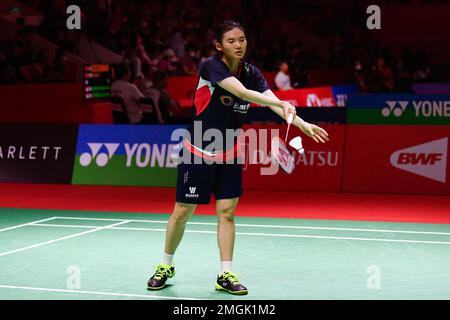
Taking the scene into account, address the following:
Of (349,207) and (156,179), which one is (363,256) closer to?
(349,207)

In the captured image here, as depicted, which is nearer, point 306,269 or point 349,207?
point 306,269

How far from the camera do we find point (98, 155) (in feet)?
40.8

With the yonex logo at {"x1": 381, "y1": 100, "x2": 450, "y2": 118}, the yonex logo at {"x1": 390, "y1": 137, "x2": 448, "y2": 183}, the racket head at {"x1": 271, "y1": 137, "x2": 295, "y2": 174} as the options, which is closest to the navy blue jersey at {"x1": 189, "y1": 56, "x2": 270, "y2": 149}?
the racket head at {"x1": 271, "y1": 137, "x2": 295, "y2": 174}

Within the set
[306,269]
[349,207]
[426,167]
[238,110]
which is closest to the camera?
[238,110]

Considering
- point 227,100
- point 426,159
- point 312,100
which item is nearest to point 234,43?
point 227,100

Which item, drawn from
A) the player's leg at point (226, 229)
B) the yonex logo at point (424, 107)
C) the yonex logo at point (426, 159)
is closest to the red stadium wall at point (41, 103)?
the yonex logo at point (424, 107)

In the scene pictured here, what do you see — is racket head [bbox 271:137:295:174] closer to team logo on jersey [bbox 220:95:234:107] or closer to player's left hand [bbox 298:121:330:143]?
player's left hand [bbox 298:121:330:143]

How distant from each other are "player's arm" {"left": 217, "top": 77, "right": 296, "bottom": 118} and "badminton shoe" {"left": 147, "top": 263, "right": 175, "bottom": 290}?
1.41m

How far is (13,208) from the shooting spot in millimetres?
10477

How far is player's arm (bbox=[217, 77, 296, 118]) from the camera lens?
17.9ft

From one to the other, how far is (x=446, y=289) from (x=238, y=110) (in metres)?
1.99

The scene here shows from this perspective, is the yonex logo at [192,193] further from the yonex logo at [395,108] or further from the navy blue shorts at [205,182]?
the yonex logo at [395,108]

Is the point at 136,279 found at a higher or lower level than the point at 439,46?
lower
